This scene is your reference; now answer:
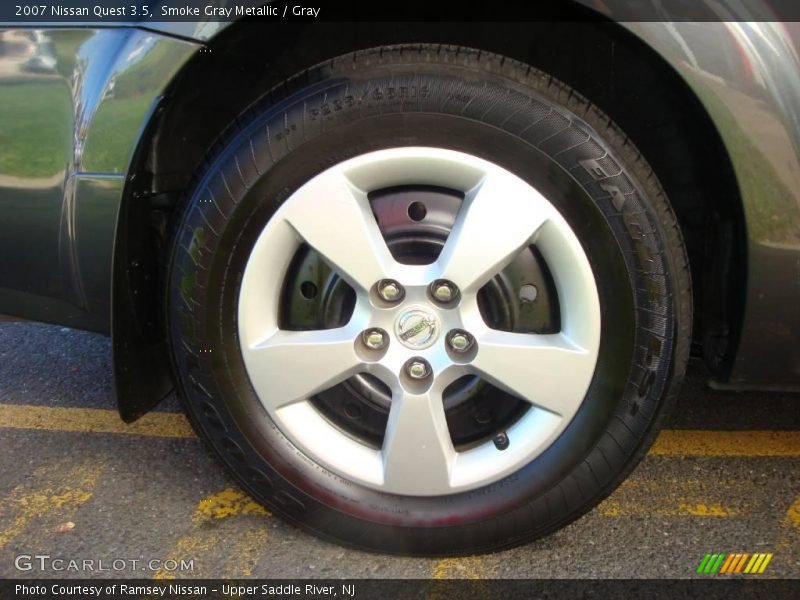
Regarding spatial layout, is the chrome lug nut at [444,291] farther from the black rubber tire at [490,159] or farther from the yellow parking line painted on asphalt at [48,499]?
the yellow parking line painted on asphalt at [48,499]

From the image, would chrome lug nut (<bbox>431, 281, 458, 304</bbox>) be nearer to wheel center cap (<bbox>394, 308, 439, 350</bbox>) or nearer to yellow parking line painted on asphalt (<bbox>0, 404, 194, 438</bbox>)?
wheel center cap (<bbox>394, 308, 439, 350</bbox>)

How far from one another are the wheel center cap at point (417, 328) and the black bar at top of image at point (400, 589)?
→ 1.65ft

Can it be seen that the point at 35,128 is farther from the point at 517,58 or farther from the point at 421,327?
the point at 517,58

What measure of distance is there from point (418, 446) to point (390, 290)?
0.33m

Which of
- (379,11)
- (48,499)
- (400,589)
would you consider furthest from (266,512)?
(379,11)

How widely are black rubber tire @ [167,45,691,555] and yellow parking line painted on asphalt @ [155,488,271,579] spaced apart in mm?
146

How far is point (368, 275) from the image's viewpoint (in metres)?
1.49

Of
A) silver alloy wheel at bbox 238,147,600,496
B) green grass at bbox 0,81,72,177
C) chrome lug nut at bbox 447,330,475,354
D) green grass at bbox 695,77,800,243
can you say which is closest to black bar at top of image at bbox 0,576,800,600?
silver alloy wheel at bbox 238,147,600,496

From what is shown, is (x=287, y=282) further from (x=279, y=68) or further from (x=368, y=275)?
(x=279, y=68)

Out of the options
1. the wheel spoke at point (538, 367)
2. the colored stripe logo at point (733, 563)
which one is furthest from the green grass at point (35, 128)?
the colored stripe logo at point (733, 563)

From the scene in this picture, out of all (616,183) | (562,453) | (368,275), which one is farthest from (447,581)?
(616,183)

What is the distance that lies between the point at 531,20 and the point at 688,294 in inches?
25.1

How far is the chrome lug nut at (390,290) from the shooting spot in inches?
59.1

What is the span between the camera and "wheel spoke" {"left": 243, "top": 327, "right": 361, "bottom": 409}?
1531 millimetres
